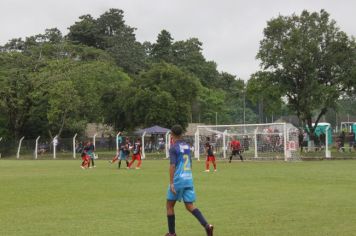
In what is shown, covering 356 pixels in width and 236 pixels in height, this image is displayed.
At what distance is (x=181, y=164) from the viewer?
10.1 meters

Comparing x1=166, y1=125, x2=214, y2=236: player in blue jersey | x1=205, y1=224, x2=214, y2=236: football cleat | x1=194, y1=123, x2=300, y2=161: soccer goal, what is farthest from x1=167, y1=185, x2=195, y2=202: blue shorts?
x1=194, y1=123, x2=300, y2=161: soccer goal

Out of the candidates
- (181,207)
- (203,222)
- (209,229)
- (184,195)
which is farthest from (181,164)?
(181,207)

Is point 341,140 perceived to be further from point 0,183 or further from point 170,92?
point 0,183

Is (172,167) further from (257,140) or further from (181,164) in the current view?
(257,140)

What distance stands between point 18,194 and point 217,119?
84.8 m

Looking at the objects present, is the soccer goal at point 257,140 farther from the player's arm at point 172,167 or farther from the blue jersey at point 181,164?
the player's arm at point 172,167

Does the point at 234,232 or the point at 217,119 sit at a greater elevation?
the point at 217,119

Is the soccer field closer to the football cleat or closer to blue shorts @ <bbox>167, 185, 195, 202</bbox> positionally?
the football cleat

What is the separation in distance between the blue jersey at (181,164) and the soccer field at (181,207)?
101 centimetres

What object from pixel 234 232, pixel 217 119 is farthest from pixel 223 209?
pixel 217 119

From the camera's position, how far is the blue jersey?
1001 cm

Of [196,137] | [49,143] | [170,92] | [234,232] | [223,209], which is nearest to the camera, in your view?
[234,232]

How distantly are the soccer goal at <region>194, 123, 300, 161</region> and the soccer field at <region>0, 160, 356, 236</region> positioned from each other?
55.9 feet

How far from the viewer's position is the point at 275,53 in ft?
147
